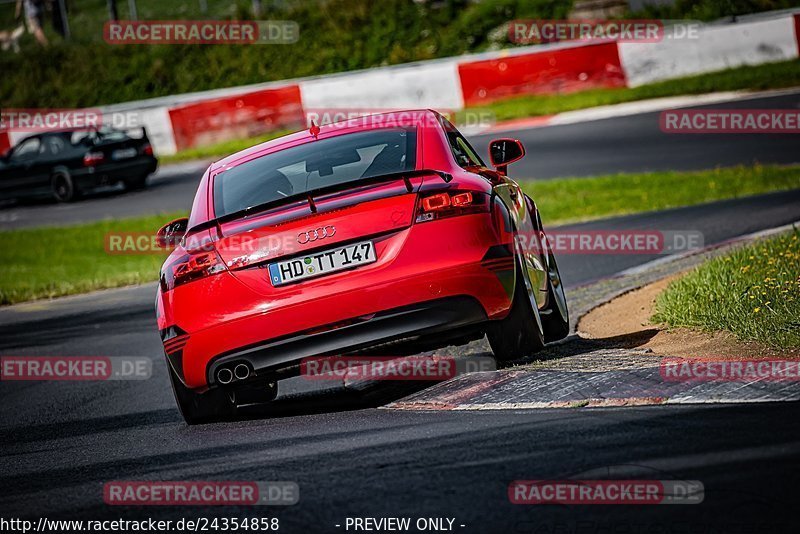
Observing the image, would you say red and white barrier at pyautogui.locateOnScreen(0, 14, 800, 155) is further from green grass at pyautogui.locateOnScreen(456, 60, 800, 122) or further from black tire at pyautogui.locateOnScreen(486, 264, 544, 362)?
black tire at pyautogui.locateOnScreen(486, 264, 544, 362)

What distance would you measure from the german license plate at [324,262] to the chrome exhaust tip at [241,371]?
1.65 feet

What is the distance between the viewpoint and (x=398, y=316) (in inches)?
262

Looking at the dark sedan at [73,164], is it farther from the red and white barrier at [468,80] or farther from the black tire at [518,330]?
the black tire at [518,330]

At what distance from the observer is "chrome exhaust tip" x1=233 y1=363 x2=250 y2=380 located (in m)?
6.88

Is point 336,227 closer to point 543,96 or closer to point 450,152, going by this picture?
point 450,152

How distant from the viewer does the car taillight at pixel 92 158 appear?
26781 mm

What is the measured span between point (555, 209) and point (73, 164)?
1297cm

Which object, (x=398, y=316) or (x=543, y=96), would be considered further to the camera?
(x=543, y=96)

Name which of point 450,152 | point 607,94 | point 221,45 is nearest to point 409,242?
point 450,152

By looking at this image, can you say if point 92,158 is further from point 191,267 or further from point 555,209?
point 191,267

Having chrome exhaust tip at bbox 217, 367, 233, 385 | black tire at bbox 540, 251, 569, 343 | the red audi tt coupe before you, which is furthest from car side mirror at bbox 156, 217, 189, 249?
black tire at bbox 540, 251, 569, 343

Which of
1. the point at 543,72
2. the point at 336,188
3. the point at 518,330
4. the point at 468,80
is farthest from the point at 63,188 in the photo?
the point at 518,330

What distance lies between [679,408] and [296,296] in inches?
76.6

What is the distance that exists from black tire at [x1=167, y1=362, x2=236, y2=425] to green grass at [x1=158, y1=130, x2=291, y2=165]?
21371mm
